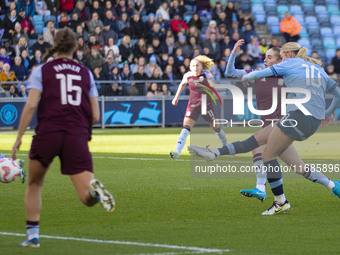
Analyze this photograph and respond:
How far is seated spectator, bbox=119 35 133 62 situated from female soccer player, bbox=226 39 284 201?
19.1 metres

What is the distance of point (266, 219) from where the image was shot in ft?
34.2

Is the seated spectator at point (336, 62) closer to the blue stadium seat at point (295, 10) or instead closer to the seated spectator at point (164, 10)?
the blue stadium seat at point (295, 10)

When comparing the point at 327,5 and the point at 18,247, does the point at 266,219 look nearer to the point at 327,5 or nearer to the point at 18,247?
the point at 18,247

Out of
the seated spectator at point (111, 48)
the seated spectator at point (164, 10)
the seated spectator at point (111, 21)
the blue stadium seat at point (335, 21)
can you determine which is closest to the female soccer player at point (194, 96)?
the seated spectator at point (111, 48)

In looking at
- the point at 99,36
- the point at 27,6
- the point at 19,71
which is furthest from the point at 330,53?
the point at 19,71

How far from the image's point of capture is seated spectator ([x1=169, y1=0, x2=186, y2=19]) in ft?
113

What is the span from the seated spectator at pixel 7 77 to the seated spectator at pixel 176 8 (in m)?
8.26

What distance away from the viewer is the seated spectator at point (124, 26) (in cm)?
3259

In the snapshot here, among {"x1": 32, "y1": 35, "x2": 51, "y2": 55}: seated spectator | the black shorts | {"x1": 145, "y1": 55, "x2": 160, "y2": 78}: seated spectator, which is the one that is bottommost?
{"x1": 145, "y1": 55, "x2": 160, "y2": 78}: seated spectator

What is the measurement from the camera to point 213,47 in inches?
1332

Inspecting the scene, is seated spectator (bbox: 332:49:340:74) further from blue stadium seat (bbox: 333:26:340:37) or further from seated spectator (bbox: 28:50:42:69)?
seated spectator (bbox: 28:50:42:69)

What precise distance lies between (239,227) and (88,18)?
75.7 ft

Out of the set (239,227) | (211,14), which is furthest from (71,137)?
(211,14)

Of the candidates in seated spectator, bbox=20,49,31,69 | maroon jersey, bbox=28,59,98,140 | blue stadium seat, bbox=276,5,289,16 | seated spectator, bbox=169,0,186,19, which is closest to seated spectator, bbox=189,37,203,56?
seated spectator, bbox=169,0,186,19
